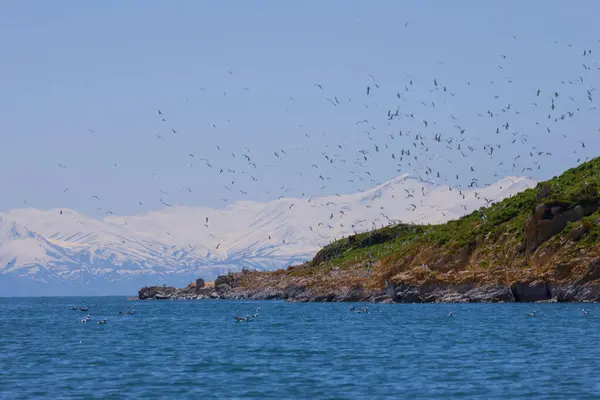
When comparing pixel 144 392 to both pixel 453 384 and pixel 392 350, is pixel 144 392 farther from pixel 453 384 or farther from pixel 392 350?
pixel 392 350

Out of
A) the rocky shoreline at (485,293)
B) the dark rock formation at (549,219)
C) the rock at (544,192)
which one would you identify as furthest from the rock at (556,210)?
Answer: the rocky shoreline at (485,293)

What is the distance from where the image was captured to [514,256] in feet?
477

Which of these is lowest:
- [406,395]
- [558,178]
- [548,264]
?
[406,395]

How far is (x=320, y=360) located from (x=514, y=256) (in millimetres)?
85966

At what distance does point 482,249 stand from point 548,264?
2227 centimetres

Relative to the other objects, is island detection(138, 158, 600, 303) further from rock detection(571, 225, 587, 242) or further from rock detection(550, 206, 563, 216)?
rock detection(550, 206, 563, 216)

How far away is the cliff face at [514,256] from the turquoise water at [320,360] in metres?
25.8

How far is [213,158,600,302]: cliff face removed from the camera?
5084 inches

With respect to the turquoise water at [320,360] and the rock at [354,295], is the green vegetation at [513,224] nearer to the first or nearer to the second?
the rock at [354,295]

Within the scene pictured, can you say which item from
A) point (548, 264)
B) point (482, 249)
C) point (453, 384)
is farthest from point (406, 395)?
point (482, 249)

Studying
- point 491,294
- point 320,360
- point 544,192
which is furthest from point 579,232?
point 320,360

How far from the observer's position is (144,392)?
50344 millimetres

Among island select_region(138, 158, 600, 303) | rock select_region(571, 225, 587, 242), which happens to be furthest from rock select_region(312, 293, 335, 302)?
rock select_region(571, 225, 587, 242)

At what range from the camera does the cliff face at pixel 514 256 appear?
129 meters
